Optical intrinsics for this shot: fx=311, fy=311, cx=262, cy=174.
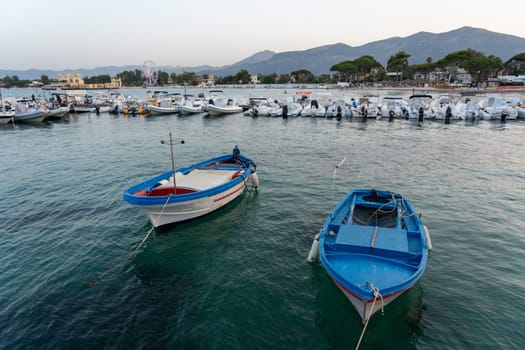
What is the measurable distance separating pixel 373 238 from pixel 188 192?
351 inches

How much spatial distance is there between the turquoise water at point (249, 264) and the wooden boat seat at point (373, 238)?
5.93ft

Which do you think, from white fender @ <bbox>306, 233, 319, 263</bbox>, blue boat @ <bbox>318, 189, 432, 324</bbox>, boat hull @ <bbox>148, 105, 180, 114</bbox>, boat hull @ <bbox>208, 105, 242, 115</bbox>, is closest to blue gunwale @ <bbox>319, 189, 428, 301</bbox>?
blue boat @ <bbox>318, 189, 432, 324</bbox>

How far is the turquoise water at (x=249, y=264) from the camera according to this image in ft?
29.2

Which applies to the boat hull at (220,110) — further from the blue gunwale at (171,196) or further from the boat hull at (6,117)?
the blue gunwale at (171,196)

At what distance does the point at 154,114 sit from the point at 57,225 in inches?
A: 2100

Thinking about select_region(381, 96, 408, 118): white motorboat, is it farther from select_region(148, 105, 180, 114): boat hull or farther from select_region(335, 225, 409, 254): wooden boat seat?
select_region(335, 225, 409, 254): wooden boat seat

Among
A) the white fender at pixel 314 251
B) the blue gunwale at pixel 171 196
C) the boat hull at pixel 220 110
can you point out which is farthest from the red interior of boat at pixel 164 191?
the boat hull at pixel 220 110

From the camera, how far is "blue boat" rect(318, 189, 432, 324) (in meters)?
8.19

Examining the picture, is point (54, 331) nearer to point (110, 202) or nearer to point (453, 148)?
point (110, 202)

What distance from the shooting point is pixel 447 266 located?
1197cm

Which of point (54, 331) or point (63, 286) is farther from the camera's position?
point (63, 286)

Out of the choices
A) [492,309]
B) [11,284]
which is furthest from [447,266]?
[11,284]

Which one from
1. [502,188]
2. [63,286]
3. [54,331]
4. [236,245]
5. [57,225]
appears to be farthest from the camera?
[502,188]

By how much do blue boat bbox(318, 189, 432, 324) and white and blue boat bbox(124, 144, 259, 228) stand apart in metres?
6.37
